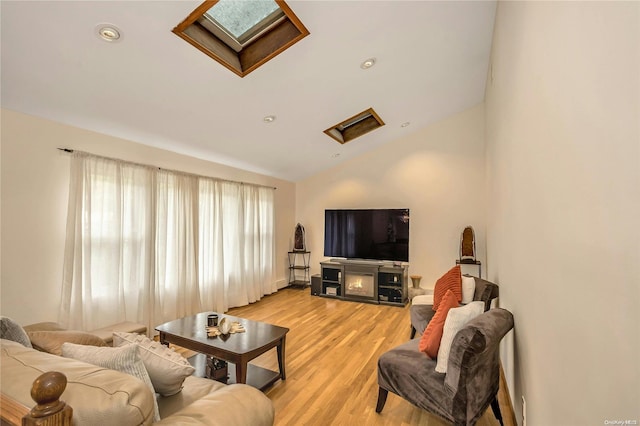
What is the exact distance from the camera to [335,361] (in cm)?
301

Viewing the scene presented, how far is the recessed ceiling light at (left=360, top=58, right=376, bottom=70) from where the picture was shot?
3.03 metres

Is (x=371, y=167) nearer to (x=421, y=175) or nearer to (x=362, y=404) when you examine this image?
(x=421, y=175)

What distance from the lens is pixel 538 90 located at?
1.29 metres

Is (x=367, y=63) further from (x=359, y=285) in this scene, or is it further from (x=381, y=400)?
(x=359, y=285)

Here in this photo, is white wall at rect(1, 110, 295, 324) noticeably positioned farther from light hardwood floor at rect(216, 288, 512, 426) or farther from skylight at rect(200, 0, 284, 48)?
light hardwood floor at rect(216, 288, 512, 426)

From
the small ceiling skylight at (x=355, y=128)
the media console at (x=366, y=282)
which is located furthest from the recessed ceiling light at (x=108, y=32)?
the media console at (x=366, y=282)

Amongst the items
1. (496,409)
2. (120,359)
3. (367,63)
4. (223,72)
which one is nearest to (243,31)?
(223,72)

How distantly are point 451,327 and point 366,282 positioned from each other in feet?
11.8

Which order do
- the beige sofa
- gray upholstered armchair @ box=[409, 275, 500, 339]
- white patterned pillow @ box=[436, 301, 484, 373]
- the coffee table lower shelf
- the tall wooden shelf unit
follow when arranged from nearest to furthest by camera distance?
the beige sofa
white patterned pillow @ box=[436, 301, 484, 373]
the coffee table lower shelf
gray upholstered armchair @ box=[409, 275, 500, 339]
the tall wooden shelf unit

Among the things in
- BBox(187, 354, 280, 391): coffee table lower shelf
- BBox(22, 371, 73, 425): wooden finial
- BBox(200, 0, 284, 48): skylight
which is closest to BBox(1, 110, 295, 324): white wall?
BBox(187, 354, 280, 391): coffee table lower shelf

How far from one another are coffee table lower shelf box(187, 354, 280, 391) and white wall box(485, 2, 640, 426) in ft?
6.05

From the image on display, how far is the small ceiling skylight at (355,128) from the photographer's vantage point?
4.63 metres

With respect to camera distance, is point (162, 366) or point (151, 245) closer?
point (162, 366)

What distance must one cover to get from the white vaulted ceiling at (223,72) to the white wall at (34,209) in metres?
0.18
